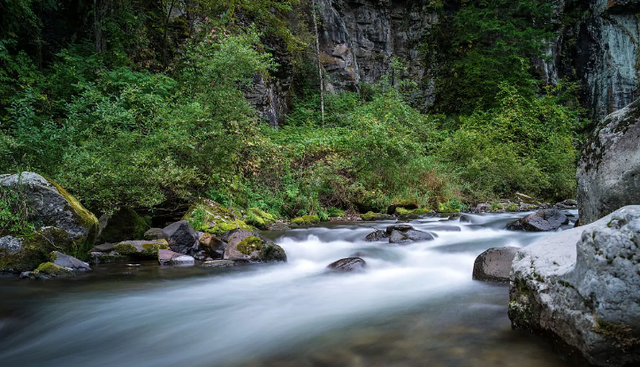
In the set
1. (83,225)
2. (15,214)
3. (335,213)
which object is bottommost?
(335,213)

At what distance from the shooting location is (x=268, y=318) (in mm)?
4070

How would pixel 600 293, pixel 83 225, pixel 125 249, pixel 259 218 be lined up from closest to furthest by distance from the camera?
pixel 600 293
pixel 83 225
pixel 125 249
pixel 259 218

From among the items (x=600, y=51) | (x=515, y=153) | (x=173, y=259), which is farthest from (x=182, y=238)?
(x=600, y=51)

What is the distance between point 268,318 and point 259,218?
204 inches

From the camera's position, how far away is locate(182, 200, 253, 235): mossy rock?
298 inches

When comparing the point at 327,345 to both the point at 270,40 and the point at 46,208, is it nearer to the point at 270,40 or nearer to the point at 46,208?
the point at 46,208

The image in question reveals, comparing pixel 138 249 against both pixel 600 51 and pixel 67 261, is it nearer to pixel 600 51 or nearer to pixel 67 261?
pixel 67 261

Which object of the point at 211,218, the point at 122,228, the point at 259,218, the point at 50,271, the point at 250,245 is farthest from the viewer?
the point at 259,218

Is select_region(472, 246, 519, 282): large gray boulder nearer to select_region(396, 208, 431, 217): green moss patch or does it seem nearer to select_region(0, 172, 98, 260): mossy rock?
select_region(0, 172, 98, 260): mossy rock

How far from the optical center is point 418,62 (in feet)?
86.3

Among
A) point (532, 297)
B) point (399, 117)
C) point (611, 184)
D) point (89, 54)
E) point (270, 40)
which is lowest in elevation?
point (532, 297)

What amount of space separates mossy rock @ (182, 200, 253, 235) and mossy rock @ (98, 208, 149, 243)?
37.0 inches

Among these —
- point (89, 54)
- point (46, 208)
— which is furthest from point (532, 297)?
point (89, 54)

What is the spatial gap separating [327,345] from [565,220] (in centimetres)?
717
